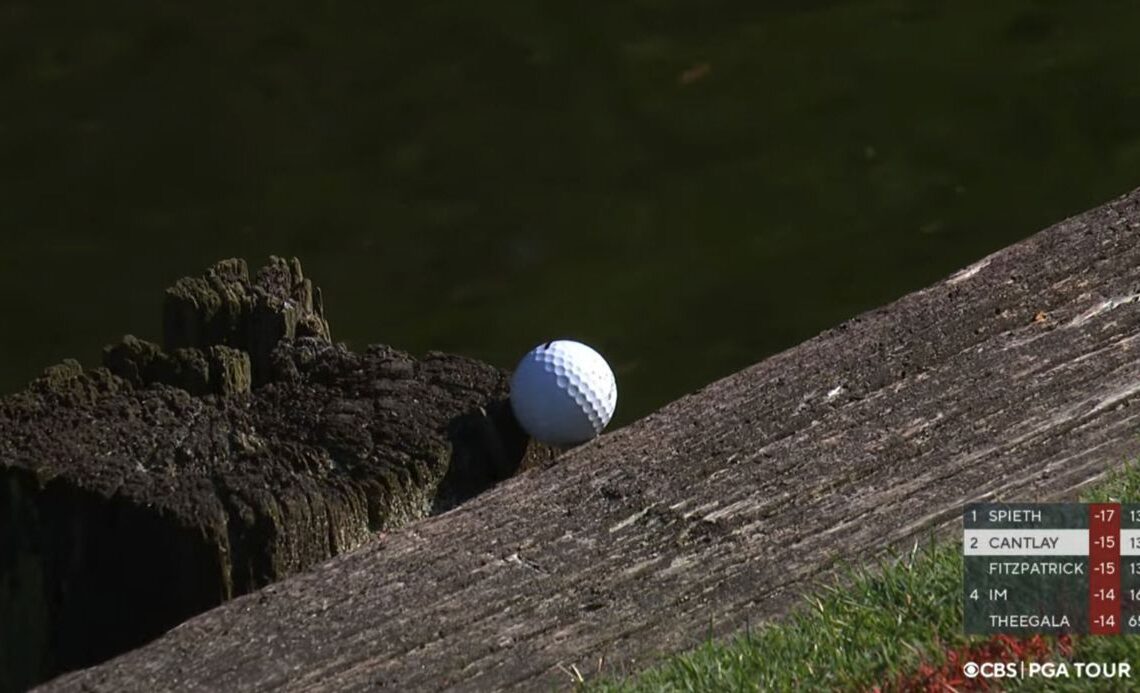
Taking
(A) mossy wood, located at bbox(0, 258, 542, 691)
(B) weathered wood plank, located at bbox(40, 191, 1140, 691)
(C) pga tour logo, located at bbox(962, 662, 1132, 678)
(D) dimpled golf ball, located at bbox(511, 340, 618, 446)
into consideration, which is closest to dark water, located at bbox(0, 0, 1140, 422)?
(D) dimpled golf ball, located at bbox(511, 340, 618, 446)

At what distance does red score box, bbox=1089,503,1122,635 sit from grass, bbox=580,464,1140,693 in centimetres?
4

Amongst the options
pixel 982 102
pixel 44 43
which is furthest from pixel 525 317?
pixel 44 43

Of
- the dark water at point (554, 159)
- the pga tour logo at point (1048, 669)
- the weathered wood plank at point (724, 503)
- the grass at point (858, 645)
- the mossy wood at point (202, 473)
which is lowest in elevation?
the pga tour logo at point (1048, 669)

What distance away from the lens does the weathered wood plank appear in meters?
2.69

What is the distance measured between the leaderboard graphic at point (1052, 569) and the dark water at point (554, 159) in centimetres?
372

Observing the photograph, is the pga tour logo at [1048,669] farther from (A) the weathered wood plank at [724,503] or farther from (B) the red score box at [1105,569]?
(A) the weathered wood plank at [724,503]

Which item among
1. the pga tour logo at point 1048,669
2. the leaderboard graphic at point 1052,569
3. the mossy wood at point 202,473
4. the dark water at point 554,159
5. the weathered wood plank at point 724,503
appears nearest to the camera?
the pga tour logo at point 1048,669

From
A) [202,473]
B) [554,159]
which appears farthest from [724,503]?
[554,159]

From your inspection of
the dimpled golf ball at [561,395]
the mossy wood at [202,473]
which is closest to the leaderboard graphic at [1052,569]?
the dimpled golf ball at [561,395]

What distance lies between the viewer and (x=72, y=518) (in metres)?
3.11

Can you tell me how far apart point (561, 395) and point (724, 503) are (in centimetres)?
47

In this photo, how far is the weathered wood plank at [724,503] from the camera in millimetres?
2691

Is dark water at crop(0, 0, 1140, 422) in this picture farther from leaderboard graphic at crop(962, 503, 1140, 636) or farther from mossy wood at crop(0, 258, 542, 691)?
leaderboard graphic at crop(962, 503, 1140, 636)

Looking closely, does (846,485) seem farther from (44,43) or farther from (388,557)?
(44,43)
